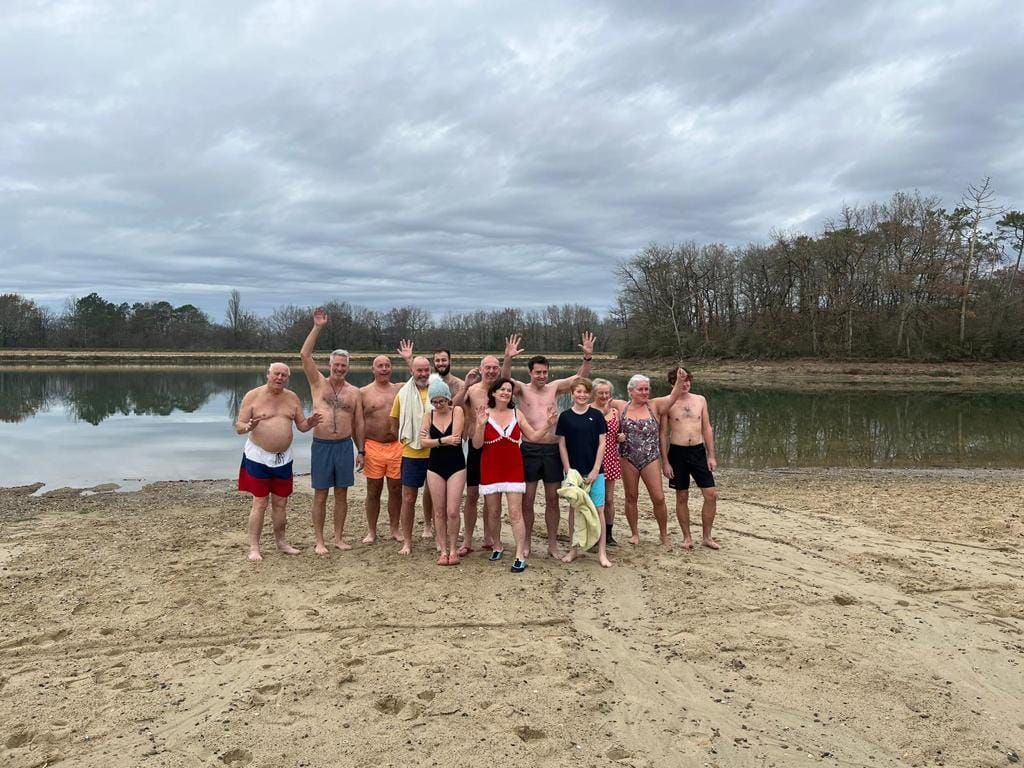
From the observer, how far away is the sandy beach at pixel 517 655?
316 cm

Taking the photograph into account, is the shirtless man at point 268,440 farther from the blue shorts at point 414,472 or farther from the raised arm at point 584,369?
the raised arm at point 584,369

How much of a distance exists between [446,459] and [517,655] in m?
2.18

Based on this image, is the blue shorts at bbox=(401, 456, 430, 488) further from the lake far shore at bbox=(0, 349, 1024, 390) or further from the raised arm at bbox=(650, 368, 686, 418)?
the lake far shore at bbox=(0, 349, 1024, 390)

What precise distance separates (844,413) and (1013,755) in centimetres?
2206

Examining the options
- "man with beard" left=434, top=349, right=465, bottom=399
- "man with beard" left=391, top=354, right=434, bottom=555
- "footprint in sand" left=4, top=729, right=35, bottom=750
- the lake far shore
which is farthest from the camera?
the lake far shore

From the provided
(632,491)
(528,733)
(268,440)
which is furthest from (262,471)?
(528,733)

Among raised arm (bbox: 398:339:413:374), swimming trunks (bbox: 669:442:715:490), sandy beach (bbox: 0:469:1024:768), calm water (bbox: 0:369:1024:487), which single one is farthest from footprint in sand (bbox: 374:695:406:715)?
calm water (bbox: 0:369:1024:487)

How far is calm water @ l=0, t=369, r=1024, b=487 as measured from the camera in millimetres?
13508

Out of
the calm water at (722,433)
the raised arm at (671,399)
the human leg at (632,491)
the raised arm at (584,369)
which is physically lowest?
the calm water at (722,433)

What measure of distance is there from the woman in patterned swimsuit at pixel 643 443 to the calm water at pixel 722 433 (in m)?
7.45

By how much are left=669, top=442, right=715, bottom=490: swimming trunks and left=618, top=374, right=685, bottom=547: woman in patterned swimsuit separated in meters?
0.16

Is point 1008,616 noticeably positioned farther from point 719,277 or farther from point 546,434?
point 719,277

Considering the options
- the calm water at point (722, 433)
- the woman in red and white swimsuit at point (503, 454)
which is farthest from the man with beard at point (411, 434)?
the calm water at point (722, 433)

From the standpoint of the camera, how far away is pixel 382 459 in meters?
6.39
